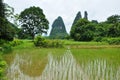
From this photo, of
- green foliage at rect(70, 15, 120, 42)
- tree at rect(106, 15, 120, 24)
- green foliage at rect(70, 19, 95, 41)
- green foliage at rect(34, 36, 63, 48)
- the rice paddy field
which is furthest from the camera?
tree at rect(106, 15, 120, 24)

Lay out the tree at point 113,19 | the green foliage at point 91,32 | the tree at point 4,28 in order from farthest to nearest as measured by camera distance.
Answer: the tree at point 113,19
the green foliage at point 91,32
the tree at point 4,28

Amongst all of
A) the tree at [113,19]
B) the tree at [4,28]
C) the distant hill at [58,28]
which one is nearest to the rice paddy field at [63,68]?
the tree at [4,28]

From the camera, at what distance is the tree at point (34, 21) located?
1745 inches

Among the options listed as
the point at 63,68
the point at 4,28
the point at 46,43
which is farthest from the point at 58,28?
the point at 63,68

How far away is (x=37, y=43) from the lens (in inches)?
1297

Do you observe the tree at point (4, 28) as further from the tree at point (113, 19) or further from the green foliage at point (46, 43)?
the tree at point (113, 19)

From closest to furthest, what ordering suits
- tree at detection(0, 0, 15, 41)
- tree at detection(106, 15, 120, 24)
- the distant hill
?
tree at detection(0, 0, 15, 41) → tree at detection(106, 15, 120, 24) → the distant hill

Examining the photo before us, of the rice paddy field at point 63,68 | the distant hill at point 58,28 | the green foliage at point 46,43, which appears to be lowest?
the rice paddy field at point 63,68

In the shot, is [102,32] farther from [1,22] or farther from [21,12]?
[1,22]

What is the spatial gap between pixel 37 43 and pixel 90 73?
21.0m

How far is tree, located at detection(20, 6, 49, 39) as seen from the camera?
44.3 meters

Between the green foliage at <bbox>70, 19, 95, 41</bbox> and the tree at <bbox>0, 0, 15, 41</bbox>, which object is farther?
the green foliage at <bbox>70, 19, 95, 41</bbox>

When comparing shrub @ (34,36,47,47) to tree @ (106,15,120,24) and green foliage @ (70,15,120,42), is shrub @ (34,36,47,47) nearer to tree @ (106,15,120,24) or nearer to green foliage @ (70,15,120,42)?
green foliage @ (70,15,120,42)

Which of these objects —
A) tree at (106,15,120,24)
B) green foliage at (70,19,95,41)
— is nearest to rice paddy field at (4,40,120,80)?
green foliage at (70,19,95,41)
